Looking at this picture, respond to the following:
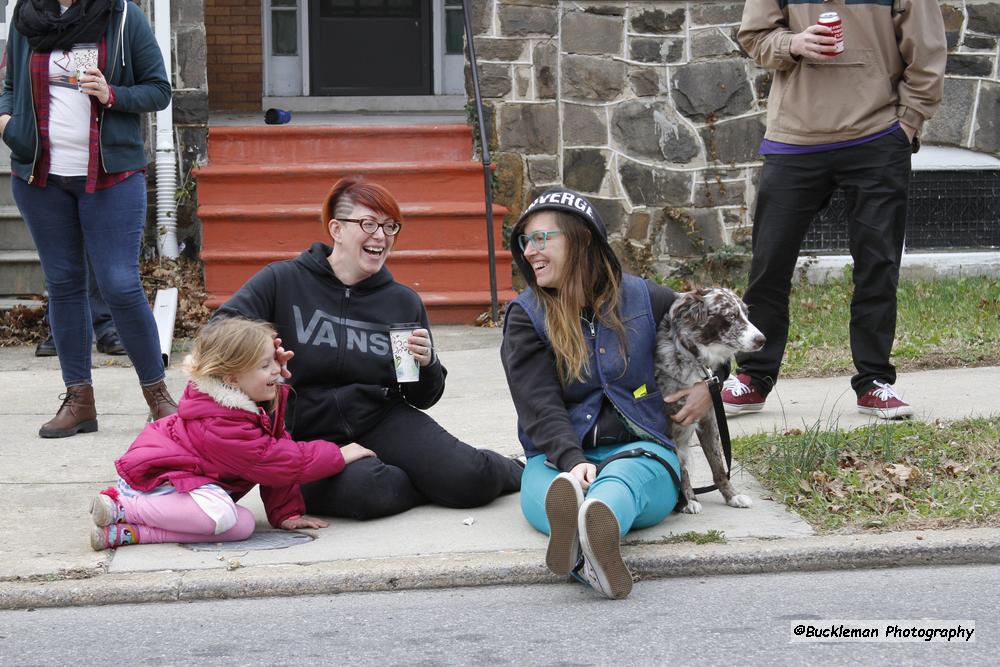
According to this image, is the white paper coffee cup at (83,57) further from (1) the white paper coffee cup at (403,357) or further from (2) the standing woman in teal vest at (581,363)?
(2) the standing woman in teal vest at (581,363)

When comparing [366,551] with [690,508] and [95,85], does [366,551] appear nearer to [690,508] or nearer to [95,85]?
[690,508]

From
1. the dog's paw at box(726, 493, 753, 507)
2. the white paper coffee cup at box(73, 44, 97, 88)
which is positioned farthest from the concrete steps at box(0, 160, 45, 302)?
the dog's paw at box(726, 493, 753, 507)

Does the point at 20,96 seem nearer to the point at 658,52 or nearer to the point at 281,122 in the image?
the point at 281,122

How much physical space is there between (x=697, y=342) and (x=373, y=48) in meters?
9.98

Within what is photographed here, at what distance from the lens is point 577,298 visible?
4434mm

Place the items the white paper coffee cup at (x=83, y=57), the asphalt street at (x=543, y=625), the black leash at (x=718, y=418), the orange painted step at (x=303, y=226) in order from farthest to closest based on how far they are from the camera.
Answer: the orange painted step at (x=303, y=226), the white paper coffee cup at (x=83, y=57), the black leash at (x=718, y=418), the asphalt street at (x=543, y=625)

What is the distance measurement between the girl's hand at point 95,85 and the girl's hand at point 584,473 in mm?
2775

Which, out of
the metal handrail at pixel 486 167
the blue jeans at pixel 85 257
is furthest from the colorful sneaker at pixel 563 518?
the metal handrail at pixel 486 167

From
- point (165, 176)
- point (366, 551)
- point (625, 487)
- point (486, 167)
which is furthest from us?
point (165, 176)

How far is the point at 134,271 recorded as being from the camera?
5664mm

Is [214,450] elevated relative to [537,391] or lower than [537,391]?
lower

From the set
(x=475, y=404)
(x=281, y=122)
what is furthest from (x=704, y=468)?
(x=281, y=122)

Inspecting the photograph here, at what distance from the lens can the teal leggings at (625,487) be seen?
3.98 metres

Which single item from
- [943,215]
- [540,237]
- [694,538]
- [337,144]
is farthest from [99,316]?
[943,215]
